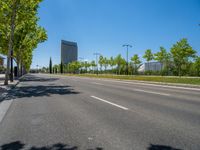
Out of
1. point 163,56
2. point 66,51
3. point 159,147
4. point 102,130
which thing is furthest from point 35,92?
point 66,51

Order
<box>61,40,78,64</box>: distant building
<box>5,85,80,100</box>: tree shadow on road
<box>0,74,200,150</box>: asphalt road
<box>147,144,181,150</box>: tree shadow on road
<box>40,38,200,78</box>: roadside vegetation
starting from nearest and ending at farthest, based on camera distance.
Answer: <box>147,144,181,150</box>: tree shadow on road < <box>0,74,200,150</box>: asphalt road < <box>5,85,80,100</box>: tree shadow on road < <box>40,38,200,78</box>: roadside vegetation < <box>61,40,78,64</box>: distant building

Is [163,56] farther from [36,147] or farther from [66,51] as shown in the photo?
[66,51]

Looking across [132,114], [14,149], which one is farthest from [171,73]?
[14,149]

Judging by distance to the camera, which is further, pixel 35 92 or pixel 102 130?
pixel 35 92

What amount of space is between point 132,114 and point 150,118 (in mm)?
756

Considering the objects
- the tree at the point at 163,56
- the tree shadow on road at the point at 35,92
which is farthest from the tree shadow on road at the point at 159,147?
the tree at the point at 163,56

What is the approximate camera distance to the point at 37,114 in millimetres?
7734

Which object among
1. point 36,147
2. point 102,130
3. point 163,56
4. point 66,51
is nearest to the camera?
point 36,147

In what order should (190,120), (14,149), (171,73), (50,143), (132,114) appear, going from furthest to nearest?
1. (171,73)
2. (132,114)
3. (190,120)
4. (50,143)
5. (14,149)

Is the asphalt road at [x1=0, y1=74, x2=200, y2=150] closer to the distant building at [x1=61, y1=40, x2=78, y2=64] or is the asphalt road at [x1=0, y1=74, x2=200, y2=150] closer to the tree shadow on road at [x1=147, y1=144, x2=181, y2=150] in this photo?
the tree shadow on road at [x1=147, y1=144, x2=181, y2=150]

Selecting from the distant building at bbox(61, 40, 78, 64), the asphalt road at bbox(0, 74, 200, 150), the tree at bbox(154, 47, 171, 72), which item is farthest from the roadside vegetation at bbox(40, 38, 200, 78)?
the distant building at bbox(61, 40, 78, 64)

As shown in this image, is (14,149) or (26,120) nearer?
(14,149)

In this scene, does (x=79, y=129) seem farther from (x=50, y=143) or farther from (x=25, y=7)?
(x=25, y=7)

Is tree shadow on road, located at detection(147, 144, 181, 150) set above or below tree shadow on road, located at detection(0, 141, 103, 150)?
above
